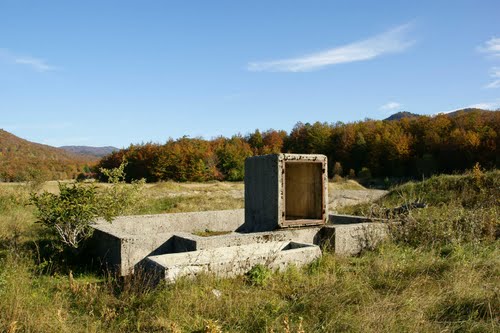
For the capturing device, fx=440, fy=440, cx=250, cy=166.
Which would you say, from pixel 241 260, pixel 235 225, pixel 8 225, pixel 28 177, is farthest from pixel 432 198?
pixel 28 177

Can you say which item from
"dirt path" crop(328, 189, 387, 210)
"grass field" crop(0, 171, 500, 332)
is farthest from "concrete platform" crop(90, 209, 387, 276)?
"dirt path" crop(328, 189, 387, 210)

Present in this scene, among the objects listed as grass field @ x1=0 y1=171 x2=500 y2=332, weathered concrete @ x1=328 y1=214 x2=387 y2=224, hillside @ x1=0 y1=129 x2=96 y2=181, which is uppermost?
hillside @ x1=0 y1=129 x2=96 y2=181

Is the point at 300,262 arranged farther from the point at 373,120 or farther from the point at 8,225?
the point at 373,120

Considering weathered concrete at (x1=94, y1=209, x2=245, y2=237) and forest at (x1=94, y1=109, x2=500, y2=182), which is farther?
forest at (x1=94, y1=109, x2=500, y2=182)

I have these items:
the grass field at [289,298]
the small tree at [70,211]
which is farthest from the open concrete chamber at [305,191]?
the small tree at [70,211]

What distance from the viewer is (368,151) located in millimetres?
60375

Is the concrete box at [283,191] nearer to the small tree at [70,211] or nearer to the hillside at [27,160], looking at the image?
the small tree at [70,211]

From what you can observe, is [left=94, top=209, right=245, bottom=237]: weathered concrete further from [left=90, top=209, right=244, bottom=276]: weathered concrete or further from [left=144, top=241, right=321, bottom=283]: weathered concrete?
[left=144, top=241, right=321, bottom=283]: weathered concrete

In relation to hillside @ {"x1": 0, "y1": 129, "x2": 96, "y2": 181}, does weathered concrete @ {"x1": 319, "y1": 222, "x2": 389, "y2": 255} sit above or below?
below

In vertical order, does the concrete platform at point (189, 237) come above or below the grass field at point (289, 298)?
above

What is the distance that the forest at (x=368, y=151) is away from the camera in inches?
2002

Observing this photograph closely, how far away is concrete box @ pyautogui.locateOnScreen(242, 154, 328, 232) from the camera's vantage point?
818cm

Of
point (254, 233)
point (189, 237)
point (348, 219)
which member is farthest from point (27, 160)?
point (254, 233)

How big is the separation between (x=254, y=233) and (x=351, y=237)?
73.2 inches
